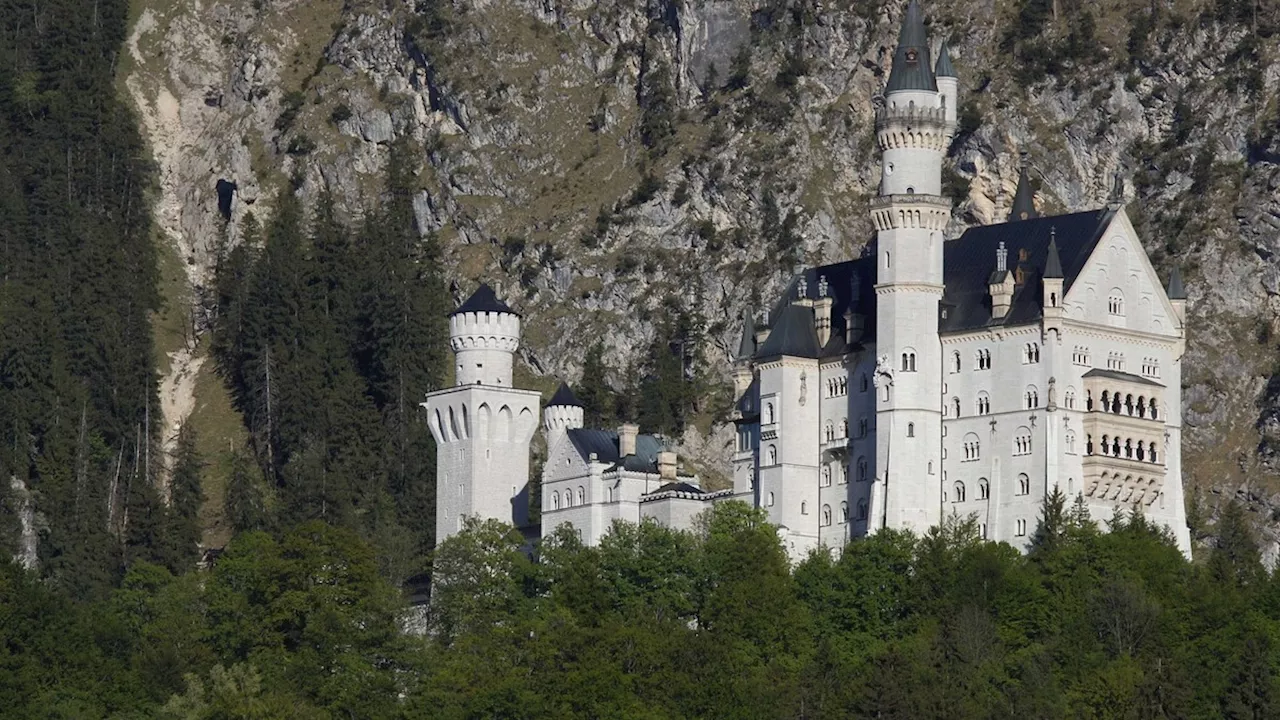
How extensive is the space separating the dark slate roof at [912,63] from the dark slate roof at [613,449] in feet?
55.6

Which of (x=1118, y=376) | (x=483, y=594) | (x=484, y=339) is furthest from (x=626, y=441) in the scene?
(x=1118, y=376)

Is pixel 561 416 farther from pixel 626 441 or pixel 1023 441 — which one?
pixel 1023 441

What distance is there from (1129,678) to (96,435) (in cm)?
6872

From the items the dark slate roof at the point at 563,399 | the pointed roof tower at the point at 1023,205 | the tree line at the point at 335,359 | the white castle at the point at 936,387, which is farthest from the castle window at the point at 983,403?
the tree line at the point at 335,359

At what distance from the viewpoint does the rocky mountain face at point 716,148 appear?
519ft

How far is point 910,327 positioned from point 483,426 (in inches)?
770

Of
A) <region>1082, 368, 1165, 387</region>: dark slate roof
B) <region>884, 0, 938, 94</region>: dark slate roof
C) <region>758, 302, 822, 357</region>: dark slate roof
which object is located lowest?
<region>1082, 368, 1165, 387</region>: dark slate roof

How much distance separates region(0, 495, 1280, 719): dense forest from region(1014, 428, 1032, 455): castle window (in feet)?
8.91

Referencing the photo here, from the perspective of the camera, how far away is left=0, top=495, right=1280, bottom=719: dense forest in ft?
367

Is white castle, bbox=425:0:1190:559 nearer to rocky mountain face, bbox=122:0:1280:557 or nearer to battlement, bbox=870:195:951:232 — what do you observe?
battlement, bbox=870:195:951:232

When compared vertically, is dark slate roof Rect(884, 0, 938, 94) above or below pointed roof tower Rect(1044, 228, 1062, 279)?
above

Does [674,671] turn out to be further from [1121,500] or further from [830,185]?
[830,185]

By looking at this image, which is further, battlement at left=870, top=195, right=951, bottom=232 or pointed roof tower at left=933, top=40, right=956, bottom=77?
pointed roof tower at left=933, top=40, right=956, bottom=77

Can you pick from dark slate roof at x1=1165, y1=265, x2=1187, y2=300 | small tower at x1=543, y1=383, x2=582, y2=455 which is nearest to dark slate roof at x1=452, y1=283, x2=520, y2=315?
small tower at x1=543, y1=383, x2=582, y2=455
